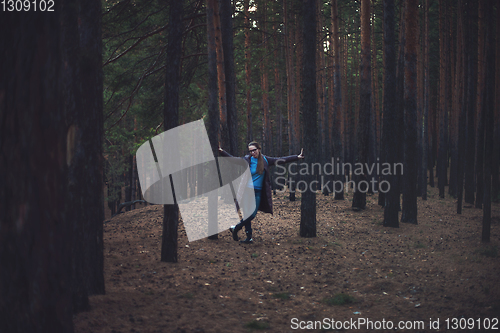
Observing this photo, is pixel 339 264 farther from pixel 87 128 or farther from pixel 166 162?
pixel 87 128

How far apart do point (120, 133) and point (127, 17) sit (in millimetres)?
8192

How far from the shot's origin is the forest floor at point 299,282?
4980 mm

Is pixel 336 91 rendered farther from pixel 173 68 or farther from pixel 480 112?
pixel 173 68

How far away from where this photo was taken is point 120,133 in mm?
17141

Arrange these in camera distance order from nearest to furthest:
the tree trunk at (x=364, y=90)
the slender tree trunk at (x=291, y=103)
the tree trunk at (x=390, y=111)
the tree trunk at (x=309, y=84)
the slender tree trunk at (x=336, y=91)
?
the tree trunk at (x=309, y=84)
the tree trunk at (x=390, y=111)
the tree trunk at (x=364, y=90)
the slender tree trunk at (x=336, y=91)
the slender tree trunk at (x=291, y=103)

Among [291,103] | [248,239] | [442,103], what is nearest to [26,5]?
[248,239]

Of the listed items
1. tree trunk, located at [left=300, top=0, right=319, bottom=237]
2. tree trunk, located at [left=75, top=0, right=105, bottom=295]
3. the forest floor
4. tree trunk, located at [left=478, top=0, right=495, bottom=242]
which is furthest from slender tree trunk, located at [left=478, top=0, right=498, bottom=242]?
tree trunk, located at [left=75, top=0, right=105, bottom=295]

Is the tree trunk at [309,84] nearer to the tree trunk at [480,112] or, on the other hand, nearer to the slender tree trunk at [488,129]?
the slender tree trunk at [488,129]

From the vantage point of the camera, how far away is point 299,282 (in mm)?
7230

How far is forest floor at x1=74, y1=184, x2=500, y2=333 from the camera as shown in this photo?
16.3 feet

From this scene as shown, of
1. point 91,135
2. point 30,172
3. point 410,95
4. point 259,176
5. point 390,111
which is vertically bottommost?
point 259,176

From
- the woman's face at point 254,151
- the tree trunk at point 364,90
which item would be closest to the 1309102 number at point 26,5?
the woman's face at point 254,151

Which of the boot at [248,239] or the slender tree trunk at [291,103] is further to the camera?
the slender tree trunk at [291,103]

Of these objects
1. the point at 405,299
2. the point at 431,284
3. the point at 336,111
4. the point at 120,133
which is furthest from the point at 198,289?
the point at 336,111
